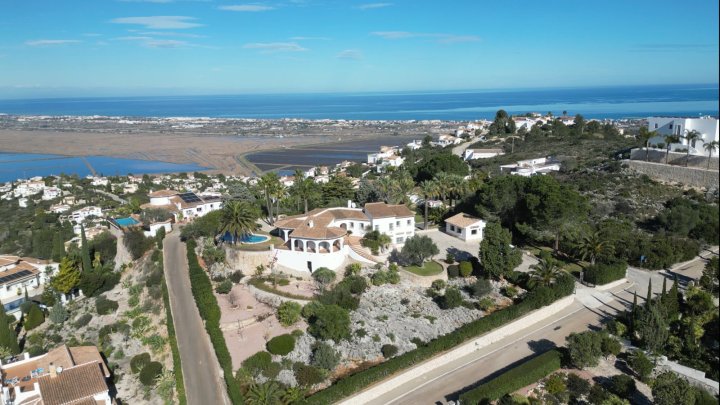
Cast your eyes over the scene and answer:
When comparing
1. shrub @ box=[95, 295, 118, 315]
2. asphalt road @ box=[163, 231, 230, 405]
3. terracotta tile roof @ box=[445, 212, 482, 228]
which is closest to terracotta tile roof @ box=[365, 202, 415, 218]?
terracotta tile roof @ box=[445, 212, 482, 228]

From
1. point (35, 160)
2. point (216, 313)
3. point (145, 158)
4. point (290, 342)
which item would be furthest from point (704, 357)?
point (35, 160)

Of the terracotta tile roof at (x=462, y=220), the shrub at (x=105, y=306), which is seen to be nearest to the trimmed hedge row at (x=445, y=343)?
the terracotta tile roof at (x=462, y=220)

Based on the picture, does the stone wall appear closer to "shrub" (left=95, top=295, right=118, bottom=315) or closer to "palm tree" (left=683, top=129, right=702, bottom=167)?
"palm tree" (left=683, top=129, right=702, bottom=167)

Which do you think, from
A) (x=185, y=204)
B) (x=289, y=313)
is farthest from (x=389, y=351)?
(x=185, y=204)

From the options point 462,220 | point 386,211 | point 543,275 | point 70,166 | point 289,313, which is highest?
point 386,211

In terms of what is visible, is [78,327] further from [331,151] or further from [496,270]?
[331,151]

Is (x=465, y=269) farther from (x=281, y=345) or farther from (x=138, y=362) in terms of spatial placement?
(x=138, y=362)
